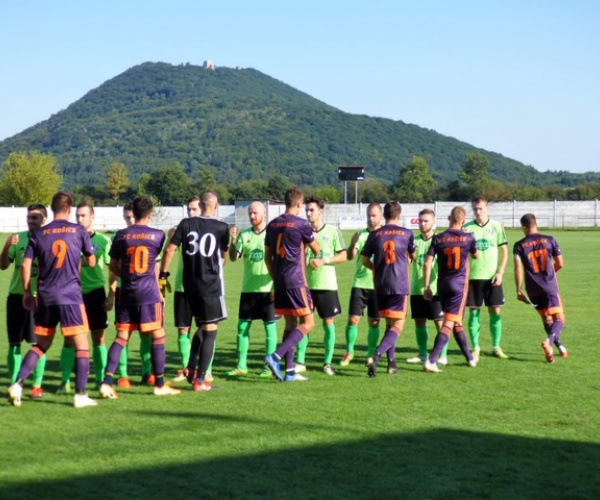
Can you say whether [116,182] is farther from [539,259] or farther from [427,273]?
[427,273]

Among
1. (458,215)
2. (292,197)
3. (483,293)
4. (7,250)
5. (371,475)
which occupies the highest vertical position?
(292,197)

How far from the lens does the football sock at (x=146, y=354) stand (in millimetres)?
10055

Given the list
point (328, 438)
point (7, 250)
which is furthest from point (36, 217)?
point (328, 438)

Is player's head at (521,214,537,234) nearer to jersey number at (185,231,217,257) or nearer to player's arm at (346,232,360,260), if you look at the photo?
player's arm at (346,232,360,260)

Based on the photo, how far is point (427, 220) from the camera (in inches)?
445

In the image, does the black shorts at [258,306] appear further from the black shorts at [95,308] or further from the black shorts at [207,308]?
the black shorts at [95,308]

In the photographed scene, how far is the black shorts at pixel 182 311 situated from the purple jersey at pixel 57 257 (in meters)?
1.98

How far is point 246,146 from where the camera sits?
196875 millimetres

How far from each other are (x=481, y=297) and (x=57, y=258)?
602 cm

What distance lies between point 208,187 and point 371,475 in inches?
3816

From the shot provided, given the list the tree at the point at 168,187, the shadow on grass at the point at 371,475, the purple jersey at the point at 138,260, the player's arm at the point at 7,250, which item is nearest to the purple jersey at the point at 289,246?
the purple jersey at the point at 138,260

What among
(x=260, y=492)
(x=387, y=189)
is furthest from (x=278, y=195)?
(x=260, y=492)

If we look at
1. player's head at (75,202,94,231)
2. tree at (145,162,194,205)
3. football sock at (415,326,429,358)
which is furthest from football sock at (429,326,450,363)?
tree at (145,162,194,205)

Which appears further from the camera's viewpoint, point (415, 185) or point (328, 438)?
point (415, 185)
